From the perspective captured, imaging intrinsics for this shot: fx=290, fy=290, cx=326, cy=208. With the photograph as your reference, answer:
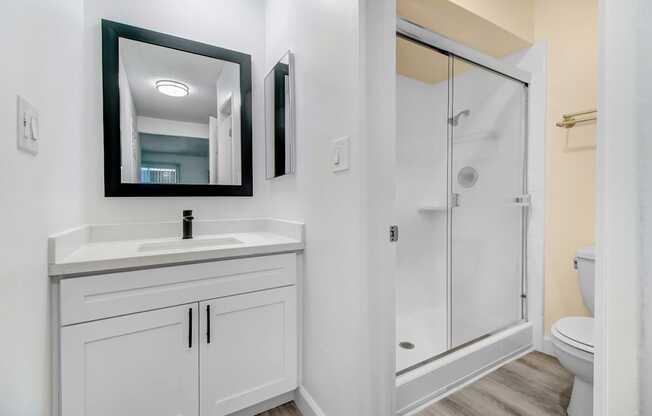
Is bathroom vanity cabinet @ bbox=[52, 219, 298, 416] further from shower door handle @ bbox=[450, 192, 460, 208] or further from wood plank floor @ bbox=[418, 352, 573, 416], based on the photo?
shower door handle @ bbox=[450, 192, 460, 208]

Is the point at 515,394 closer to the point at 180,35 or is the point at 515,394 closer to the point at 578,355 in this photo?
the point at 578,355

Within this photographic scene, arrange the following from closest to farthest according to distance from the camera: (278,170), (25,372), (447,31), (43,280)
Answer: (25,372)
(43,280)
(278,170)
(447,31)

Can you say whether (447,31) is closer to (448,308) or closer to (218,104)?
(218,104)

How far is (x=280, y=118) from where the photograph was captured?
1.66 meters

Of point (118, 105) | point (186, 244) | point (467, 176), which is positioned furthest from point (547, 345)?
point (118, 105)

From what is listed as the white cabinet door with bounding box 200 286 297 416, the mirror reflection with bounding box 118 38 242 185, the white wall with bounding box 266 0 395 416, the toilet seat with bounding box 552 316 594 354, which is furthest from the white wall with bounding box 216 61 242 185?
the toilet seat with bounding box 552 316 594 354

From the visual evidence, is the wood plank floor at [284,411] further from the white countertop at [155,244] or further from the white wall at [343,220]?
the white countertop at [155,244]

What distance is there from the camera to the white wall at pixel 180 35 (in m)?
1.46

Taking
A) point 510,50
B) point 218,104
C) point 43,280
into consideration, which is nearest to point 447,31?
point 510,50

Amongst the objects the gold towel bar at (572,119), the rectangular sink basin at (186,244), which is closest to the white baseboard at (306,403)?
the rectangular sink basin at (186,244)

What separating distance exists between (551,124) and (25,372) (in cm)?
269

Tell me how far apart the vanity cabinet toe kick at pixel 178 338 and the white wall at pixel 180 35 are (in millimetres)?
605

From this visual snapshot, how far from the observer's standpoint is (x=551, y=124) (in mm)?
1870

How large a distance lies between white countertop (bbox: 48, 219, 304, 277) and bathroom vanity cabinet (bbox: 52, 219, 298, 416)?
4 centimetres
